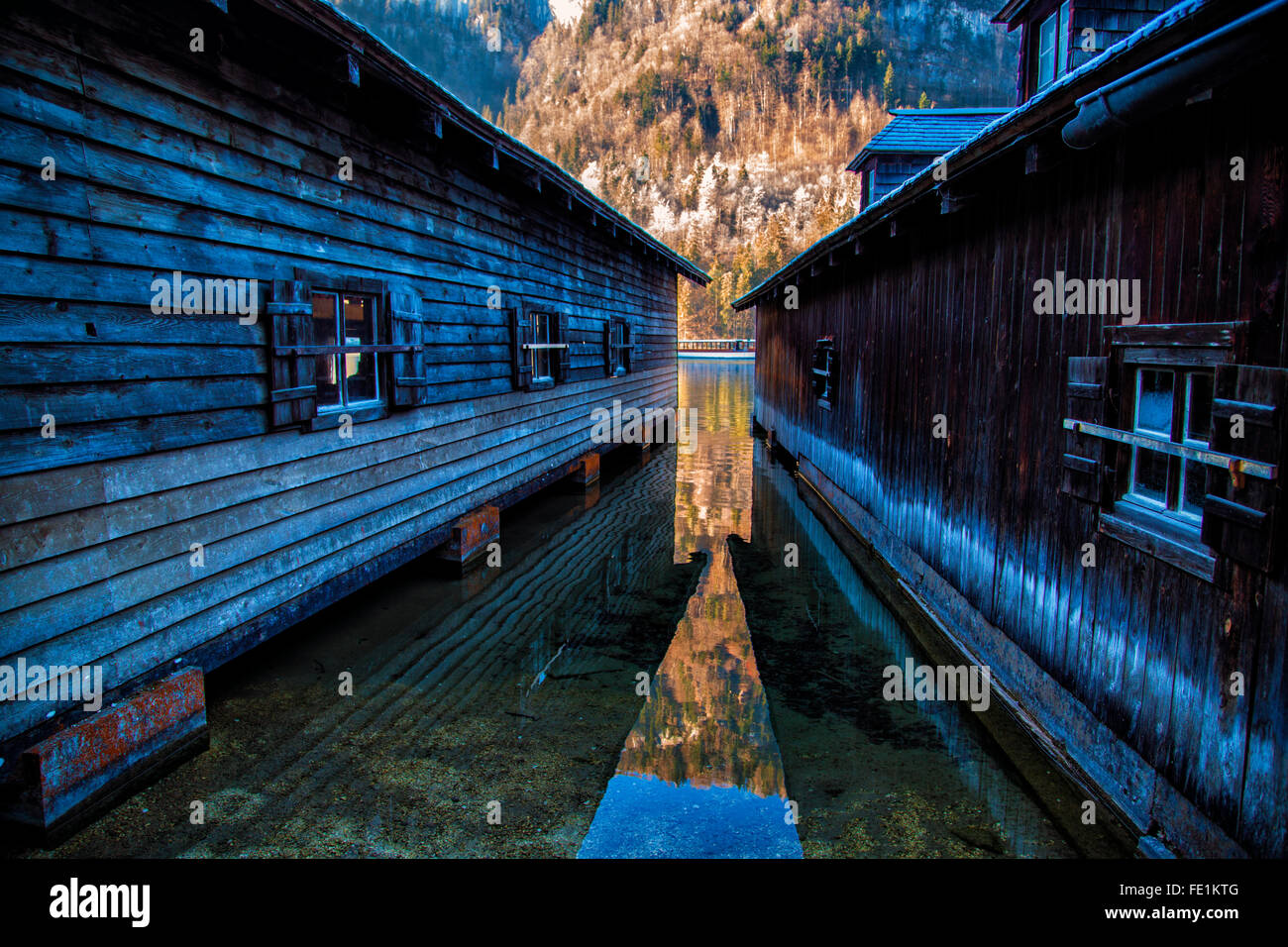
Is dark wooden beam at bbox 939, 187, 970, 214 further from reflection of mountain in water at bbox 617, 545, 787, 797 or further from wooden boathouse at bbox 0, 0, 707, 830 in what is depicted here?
wooden boathouse at bbox 0, 0, 707, 830

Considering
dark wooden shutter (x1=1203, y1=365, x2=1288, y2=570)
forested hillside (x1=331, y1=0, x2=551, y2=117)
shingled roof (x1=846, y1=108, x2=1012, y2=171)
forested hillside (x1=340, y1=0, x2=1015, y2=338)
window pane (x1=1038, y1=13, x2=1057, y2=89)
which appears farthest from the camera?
forested hillside (x1=331, y1=0, x2=551, y2=117)

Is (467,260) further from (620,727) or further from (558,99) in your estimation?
(558,99)

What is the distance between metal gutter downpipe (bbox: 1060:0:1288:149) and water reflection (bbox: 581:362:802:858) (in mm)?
3850

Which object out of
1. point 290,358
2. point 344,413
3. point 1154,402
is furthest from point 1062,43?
point 290,358

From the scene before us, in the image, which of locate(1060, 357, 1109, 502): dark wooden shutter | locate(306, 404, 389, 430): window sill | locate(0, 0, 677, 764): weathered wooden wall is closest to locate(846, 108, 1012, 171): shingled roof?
locate(0, 0, 677, 764): weathered wooden wall

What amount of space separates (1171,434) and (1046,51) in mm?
9464

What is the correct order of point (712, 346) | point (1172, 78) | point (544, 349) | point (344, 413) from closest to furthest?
1. point (1172, 78)
2. point (344, 413)
3. point (544, 349)
4. point (712, 346)

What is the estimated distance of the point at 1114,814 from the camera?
3748mm

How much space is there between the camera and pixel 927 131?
18.1 m

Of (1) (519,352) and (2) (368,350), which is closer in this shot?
(2) (368,350)

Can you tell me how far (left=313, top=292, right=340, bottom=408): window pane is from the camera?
10242 mm

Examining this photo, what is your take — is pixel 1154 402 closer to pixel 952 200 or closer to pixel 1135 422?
pixel 1135 422

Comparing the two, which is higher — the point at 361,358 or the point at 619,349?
the point at 619,349

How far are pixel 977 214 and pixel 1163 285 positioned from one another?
2.66m
